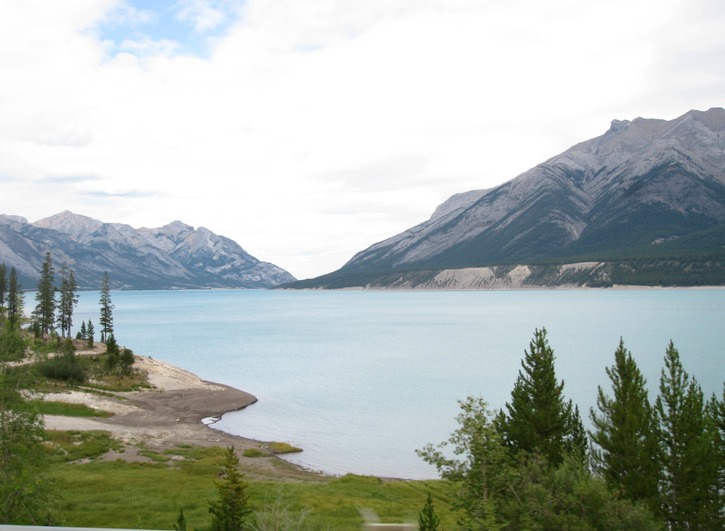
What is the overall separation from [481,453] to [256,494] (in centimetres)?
1917

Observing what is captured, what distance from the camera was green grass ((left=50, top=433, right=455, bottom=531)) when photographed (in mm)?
27672

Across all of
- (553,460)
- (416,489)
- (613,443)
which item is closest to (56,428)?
(416,489)

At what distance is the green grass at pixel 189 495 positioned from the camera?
27.7 metres

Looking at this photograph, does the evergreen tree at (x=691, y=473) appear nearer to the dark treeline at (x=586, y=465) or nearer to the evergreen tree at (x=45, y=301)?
the dark treeline at (x=586, y=465)

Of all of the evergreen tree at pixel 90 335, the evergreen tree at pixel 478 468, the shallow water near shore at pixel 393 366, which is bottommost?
the shallow water near shore at pixel 393 366

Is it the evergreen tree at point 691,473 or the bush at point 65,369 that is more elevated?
the evergreen tree at point 691,473

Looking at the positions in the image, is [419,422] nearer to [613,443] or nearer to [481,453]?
[613,443]

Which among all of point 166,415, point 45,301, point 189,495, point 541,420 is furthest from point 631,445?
point 45,301

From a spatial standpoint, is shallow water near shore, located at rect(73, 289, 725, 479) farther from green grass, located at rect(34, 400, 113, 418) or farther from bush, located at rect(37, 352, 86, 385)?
bush, located at rect(37, 352, 86, 385)

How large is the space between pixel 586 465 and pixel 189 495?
22988 mm

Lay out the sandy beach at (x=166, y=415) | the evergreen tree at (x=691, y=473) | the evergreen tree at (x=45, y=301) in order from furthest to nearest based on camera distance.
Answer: the evergreen tree at (x=45, y=301), the sandy beach at (x=166, y=415), the evergreen tree at (x=691, y=473)

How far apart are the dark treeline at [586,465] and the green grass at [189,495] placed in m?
2.55

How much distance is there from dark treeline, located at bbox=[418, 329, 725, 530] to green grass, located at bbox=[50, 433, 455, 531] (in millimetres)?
2548

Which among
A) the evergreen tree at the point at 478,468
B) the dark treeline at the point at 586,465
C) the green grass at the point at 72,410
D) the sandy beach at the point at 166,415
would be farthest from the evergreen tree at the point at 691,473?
the green grass at the point at 72,410
